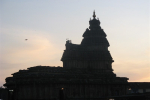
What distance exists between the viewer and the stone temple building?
312 feet

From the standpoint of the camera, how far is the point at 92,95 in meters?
101

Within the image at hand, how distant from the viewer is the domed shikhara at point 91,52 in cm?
11088

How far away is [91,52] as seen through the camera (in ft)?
375

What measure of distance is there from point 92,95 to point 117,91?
9.27 m

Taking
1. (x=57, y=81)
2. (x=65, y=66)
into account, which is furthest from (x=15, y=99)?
(x=65, y=66)

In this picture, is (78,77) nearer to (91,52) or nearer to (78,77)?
(78,77)

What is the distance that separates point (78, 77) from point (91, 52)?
50.4 ft

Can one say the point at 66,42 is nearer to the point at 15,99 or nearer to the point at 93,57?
the point at 93,57

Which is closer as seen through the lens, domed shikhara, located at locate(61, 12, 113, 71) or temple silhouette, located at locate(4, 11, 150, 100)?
temple silhouette, located at locate(4, 11, 150, 100)

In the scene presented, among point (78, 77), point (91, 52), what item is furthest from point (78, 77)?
point (91, 52)

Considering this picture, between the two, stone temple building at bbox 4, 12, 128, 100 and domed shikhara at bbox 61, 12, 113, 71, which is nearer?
stone temple building at bbox 4, 12, 128, 100

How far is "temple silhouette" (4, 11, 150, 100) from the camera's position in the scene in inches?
3745

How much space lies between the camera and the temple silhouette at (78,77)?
312ft

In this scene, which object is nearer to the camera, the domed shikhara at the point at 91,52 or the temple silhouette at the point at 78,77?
the temple silhouette at the point at 78,77
